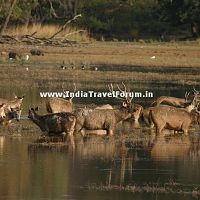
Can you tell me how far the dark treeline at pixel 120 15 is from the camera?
66.1 m

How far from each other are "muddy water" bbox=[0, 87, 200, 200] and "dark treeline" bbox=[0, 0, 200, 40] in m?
42.8

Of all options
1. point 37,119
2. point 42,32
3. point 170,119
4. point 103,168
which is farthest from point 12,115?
point 42,32

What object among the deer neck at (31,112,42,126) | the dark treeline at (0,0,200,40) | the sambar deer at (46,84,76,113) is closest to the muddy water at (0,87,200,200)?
the deer neck at (31,112,42,126)

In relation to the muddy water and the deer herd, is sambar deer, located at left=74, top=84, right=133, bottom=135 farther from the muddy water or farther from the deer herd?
the muddy water

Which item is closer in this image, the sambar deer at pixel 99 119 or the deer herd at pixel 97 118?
the deer herd at pixel 97 118

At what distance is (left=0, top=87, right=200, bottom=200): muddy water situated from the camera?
13680 mm

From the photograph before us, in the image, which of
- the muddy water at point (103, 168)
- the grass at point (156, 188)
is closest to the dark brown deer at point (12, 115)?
the muddy water at point (103, 168)

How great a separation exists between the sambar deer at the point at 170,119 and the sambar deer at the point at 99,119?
66 cm

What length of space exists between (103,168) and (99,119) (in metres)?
4.35

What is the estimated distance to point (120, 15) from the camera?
75500mm

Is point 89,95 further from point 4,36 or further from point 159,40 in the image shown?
point 159,40

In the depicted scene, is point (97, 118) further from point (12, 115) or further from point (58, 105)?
point (58, 105)

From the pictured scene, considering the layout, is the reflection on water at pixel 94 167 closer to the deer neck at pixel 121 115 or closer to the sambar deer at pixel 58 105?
the deer neck at pixel 121 115

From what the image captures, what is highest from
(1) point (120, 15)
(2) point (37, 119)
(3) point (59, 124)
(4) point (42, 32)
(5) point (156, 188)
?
(1) point (120, 15)
